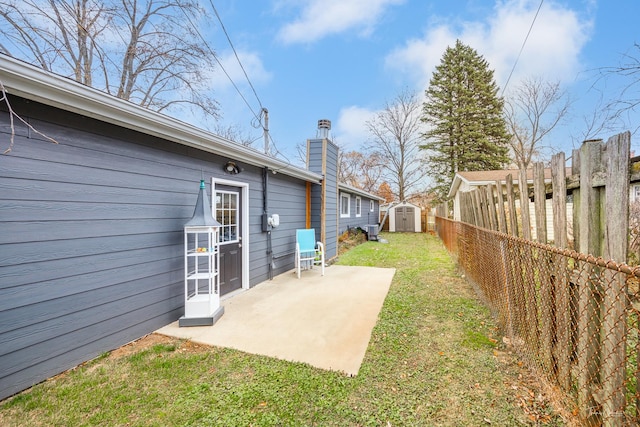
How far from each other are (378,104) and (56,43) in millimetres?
20368

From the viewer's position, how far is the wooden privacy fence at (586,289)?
1351 mm

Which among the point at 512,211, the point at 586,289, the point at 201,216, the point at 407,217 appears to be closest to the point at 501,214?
the point at 512,211

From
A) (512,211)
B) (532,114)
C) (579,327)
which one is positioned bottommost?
(579,327)

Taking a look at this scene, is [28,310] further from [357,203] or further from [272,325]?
[357,203]

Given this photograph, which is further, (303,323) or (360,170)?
(360,170)

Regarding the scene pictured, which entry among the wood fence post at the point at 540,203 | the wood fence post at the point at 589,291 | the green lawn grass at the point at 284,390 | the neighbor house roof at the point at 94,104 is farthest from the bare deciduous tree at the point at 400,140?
the wood fence post at the point at 589,291

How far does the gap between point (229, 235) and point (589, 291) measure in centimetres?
442

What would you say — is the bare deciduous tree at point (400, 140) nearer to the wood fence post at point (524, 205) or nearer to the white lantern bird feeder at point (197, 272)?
the wood fence post at point (524, 205)

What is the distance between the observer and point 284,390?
7.22ft

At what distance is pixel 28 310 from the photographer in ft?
7.49

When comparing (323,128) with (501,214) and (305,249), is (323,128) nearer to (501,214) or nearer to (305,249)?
(305,249)

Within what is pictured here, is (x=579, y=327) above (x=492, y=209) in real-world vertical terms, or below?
below

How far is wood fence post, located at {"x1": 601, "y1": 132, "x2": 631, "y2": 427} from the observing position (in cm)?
133

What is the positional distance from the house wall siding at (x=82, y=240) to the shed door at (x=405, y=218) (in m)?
15.6
